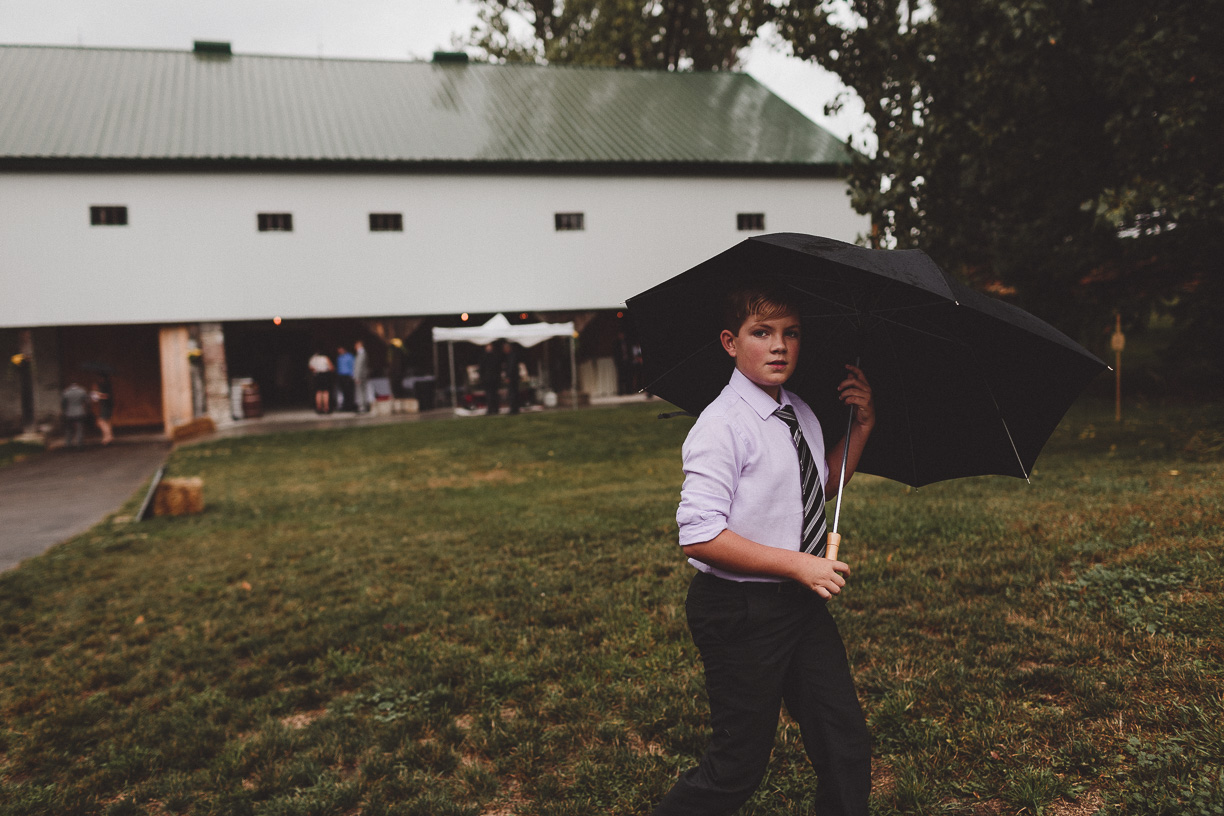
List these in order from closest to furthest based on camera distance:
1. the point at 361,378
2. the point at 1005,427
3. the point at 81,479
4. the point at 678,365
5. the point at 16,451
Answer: the point at 1005,427 < the point at 678,365 < the point at 81,479 < the point at 16,451 < the point at 361,378

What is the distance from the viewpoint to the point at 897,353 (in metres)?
2.48

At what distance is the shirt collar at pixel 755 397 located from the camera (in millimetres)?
2229

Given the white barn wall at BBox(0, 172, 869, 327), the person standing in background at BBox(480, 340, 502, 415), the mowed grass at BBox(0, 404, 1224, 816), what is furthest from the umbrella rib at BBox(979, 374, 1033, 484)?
the white barn wall at BBox(0, 172, 869, 327)

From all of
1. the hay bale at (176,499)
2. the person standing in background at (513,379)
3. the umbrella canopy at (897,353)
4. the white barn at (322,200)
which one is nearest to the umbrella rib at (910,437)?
the umbrella canopy at (897,353)

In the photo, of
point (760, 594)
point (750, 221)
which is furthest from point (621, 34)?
point (760, 594)

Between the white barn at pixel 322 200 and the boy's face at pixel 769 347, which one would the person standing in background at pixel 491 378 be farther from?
the boy's face at pixel 769 347

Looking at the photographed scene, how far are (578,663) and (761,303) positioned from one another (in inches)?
110

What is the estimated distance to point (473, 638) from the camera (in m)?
4.92

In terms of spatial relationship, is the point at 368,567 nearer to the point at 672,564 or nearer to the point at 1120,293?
the point at 672,564

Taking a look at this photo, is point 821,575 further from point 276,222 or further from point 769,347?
point 276,222

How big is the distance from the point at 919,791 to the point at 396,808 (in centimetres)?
200

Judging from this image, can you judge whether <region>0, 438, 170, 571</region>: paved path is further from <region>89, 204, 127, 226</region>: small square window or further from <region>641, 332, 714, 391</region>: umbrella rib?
<region>641, 332, 714, 391</region>: umbrella rib

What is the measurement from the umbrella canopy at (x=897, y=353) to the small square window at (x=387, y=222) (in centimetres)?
2225

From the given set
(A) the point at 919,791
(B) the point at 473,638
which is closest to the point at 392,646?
(B) the point at 473,638
